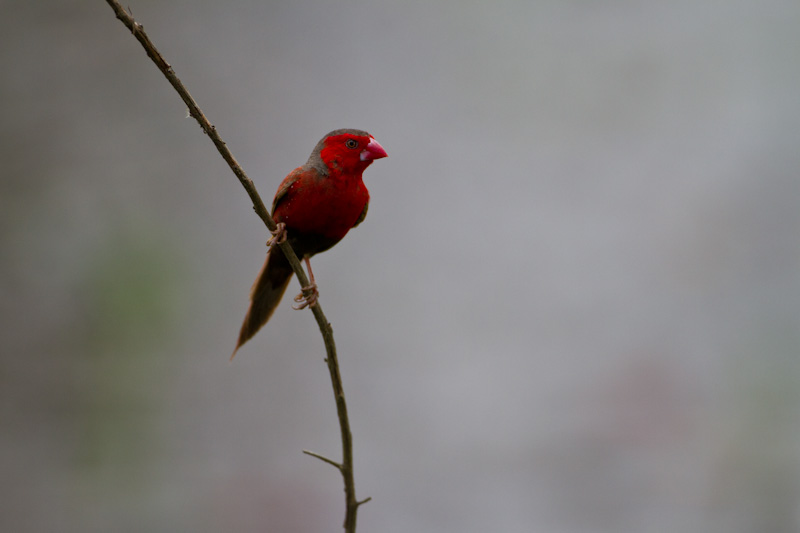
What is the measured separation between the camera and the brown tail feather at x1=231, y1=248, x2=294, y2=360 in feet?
3.65

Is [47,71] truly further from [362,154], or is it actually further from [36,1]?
[362,154]

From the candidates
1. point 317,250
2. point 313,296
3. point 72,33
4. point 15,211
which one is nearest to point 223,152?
point 313,296

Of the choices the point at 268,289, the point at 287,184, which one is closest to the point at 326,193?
the point at 287,184

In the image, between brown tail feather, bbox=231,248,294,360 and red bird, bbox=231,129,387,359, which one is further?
brown tail feather, bbox=231,248,294,360

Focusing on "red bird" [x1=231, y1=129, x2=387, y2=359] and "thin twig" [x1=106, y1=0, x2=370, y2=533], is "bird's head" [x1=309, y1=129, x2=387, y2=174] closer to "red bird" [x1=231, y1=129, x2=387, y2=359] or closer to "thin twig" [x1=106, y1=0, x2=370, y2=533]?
"red bird" [x1=231, y1=129, x2=387, y2=359]

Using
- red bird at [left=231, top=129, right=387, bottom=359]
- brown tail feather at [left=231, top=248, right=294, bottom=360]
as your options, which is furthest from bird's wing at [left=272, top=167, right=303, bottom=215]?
brown tail feather at [left=231, top=248, right=294, bottom=360]

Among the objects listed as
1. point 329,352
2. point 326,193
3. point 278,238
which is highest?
point 326,193

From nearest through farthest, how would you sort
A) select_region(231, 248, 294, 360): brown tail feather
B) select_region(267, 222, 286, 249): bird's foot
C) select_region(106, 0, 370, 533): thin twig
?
select_region(106, 0, 370, 533): thin twig < select_region(267, 222, 286, 249): bird's foot < select_region(231, 248, 294, 360): brown tail feather

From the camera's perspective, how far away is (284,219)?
1.02 meters

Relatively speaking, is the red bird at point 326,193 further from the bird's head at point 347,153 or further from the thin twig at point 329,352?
the thin twig at point 329,352

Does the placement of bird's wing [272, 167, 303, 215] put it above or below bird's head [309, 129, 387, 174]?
below

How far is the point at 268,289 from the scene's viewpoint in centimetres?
113

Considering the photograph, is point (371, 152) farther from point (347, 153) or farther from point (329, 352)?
point (329, 352)

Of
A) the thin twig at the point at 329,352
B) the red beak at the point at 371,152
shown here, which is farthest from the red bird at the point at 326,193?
the thin twig at the point at 329,352
